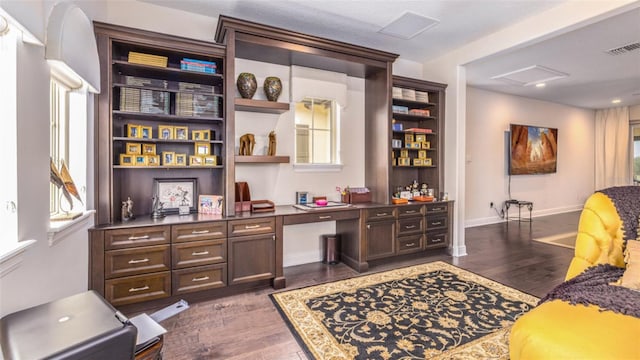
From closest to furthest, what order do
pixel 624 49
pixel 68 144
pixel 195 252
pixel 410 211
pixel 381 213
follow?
1. pixel 68 144
2. pixel 195 252
3. pixel 381 213
4. pixel 410 211
5. pixel 624 49

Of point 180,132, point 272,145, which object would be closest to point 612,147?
point 272,145

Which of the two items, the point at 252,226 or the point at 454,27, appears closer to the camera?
the point at 252,226

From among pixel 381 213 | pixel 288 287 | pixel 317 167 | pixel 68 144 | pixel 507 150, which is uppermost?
pixel 507 150

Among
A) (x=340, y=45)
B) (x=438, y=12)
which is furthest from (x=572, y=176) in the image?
(x=340, y=45)

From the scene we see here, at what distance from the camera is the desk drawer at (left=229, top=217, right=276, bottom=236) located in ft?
8.92

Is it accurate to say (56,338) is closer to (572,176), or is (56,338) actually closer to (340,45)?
(340,45)

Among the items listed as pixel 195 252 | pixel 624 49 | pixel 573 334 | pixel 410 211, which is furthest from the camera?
pixel 624 49

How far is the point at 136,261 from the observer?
240cm

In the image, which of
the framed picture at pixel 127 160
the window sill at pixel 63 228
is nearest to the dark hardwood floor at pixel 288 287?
the window sill at pixel 63 228

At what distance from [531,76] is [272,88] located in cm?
434

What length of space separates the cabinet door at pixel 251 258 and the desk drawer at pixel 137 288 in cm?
54

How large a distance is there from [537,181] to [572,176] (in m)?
1.61

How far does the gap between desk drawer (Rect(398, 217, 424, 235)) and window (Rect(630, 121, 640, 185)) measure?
7221 mm

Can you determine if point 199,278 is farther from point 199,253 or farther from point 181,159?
point 181,159
